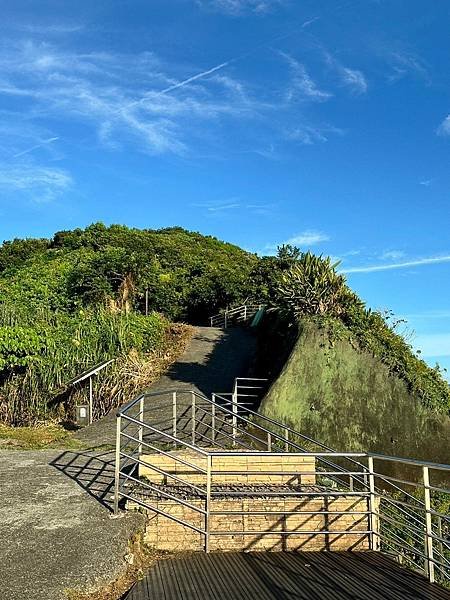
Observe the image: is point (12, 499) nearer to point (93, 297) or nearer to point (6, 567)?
point (6, 567)

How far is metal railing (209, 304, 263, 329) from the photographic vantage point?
26266mm

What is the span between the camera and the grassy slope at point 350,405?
11.6 metres

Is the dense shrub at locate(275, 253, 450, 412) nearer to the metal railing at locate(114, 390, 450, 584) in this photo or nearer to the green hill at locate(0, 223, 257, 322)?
the metal railing at locate(114, 390, 450, 584)

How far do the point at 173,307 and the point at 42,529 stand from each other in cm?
2372

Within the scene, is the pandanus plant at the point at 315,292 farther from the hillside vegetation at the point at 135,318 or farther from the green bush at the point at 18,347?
the green bush at the point at 18,347

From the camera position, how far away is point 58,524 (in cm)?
579

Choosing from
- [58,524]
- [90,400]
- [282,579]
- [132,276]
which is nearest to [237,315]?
[132,276]

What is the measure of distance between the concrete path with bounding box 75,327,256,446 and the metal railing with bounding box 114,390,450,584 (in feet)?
2.49

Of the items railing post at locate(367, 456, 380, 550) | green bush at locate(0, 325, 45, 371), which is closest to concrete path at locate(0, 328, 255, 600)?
railing post at locate(367, 456, 380, 550)

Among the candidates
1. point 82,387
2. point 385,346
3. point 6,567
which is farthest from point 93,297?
point 6,567

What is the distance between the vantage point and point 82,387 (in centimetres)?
1473

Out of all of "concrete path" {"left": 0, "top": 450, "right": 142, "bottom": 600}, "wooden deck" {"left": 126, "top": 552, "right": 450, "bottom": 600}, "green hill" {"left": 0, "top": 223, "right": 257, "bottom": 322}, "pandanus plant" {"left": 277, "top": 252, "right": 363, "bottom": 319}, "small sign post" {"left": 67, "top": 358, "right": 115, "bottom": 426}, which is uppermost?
"green hill" {"left": 0, "top": 223, "right": 257, "bottom": 322}

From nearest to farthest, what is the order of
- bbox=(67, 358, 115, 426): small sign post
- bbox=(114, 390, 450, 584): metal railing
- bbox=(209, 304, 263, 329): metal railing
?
1. bbox=(114, 390, 450, 584): metal railing
2. bbox=(67, 358, 115, 426): small sign post
3. bbox=(209, 304, 263, 329): metal railing

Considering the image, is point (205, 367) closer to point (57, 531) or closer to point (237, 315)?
point (237, 315)
